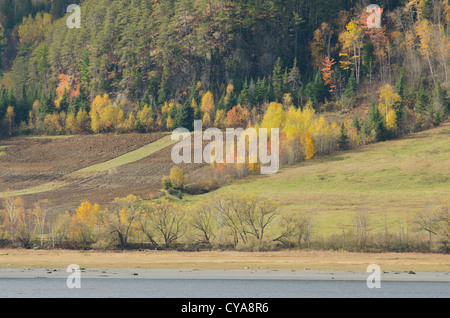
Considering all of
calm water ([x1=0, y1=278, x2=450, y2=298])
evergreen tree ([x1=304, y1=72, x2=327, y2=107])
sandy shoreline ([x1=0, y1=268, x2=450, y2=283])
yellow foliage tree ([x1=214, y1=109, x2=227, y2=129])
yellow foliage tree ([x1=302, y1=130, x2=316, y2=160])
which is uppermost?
evergreen tree ([x1=304, y1=72, x2=327, y2=107])

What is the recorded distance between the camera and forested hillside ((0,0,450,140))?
166 m

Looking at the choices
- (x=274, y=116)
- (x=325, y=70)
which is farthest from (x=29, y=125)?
(x=325, y=70)

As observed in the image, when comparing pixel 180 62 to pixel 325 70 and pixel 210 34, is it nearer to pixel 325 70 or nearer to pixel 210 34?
pixel 210 34

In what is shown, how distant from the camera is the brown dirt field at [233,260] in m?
62.0

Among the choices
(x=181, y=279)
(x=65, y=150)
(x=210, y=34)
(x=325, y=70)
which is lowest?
(x=181, y=279)

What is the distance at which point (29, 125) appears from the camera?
17662 centimetres

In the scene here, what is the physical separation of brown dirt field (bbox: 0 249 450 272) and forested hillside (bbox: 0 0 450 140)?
281ft

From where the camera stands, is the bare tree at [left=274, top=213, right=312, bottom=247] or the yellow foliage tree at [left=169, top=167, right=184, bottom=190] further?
the yellow foliage tree at [left=169, top=167, right=184, bottom=190]

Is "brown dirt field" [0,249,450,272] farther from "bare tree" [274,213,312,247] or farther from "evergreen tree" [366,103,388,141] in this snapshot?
"evergreen tree" [366,103,388,141]

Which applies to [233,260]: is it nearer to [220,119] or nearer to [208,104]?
[220,119]

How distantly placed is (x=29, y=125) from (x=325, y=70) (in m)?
86.0

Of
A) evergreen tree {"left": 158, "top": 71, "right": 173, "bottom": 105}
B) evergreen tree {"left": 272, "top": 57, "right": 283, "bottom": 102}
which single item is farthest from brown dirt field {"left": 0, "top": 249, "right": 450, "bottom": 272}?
evergreen tree {"left": 158, "top": 71, "right": 173, "bottom": 105}

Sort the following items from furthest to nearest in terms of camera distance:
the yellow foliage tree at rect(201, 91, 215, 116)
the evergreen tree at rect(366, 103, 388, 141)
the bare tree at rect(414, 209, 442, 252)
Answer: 1. the yellow foliage tree at rect(201, 91, 215, 116)
2. the evergreen tree at rect(366, 103, 388, 141)
3. the bare tree at rect(414, 209, 442, 252)
